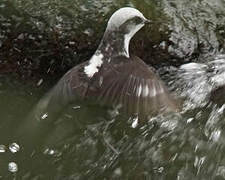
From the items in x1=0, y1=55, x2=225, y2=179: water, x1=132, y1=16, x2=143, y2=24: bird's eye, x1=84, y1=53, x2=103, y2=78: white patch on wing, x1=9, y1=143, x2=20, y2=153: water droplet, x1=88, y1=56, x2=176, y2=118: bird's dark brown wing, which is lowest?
x1=0, y1=55, x2=225, y2=179: water

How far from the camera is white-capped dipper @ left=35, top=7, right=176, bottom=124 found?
424cm

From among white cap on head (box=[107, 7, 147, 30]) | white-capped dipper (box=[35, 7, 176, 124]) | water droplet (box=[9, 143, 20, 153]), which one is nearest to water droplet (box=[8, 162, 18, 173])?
water droplet (box=[9, 143, 20, 153])

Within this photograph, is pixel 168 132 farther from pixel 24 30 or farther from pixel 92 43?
pixel 24 30

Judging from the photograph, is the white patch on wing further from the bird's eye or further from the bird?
the bird's eye

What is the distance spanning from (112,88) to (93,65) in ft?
0.80

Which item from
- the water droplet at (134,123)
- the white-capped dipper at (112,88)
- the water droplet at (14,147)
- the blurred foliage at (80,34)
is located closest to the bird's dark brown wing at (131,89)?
the white-capped dipper at (112,88)

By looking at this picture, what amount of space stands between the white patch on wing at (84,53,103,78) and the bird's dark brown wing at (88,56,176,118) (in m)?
0.05

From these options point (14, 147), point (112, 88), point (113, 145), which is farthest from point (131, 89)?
point (14, 147)

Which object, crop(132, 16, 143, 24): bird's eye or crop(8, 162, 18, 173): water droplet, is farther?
crop(132, 16, 143, 24): bird's eye

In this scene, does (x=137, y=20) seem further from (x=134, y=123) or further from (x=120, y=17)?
(x=134, y=123)

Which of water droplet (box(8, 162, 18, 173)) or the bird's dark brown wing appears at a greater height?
the bird's dark brown wing

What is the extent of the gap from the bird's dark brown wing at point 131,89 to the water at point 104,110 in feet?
0.67

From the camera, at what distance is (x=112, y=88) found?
4.25 metres

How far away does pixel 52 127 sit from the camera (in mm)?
4379
